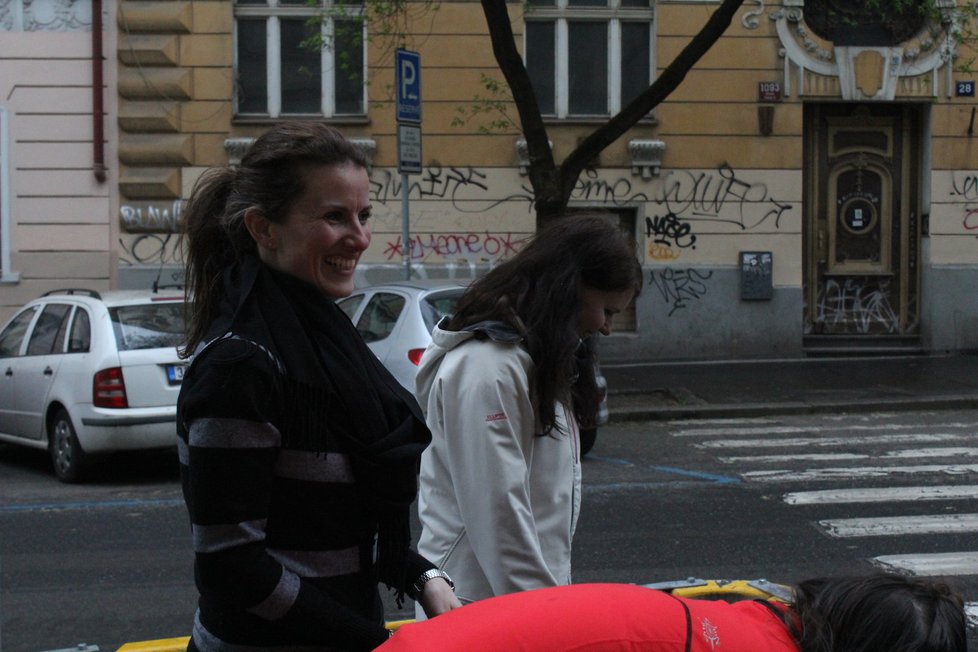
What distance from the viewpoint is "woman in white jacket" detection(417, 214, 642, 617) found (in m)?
2.67

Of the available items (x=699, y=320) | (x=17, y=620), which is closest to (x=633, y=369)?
(x=699, y=320)

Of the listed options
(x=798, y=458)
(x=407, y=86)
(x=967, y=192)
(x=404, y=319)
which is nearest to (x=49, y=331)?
(x=404, y=319)

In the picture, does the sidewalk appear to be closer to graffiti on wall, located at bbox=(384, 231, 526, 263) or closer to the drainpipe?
graffiti on wall, located at bbox=(384, 231, 526, 263)

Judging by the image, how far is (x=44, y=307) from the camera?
10.2m

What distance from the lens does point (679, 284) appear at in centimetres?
1686

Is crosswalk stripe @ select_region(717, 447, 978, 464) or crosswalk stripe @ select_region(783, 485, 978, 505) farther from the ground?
crosswalk stripe @ select_region(717, 447, 978, 464)

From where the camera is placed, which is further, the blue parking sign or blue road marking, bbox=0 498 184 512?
the blue parking sign

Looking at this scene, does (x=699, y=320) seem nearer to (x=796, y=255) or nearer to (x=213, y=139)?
(x=796, y=255)

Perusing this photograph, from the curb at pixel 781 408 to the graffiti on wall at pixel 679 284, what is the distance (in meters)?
4.06

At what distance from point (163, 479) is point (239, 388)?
25.4ft

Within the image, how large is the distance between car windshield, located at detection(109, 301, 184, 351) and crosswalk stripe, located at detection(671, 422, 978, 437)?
487cm

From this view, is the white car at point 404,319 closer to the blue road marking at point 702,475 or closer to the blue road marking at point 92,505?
the blue road marking at point 92,505

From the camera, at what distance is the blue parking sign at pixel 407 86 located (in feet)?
39.0

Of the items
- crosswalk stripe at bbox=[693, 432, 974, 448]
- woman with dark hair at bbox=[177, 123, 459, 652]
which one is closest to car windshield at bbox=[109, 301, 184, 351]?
crosswalk stripe at bbox=[693, 432, 974, 448]
